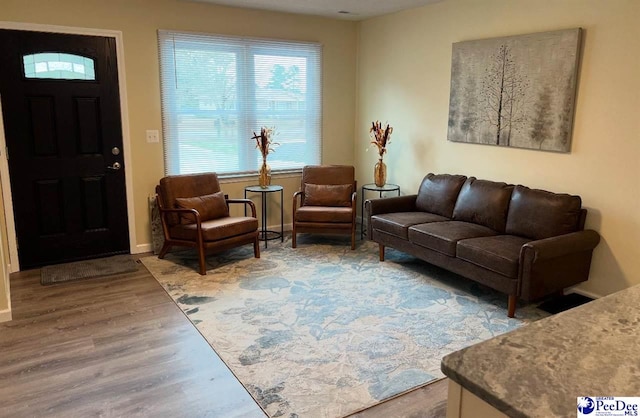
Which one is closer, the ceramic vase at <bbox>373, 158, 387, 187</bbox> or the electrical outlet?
the electrical outlet

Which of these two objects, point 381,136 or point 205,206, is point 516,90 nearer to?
point 381,136

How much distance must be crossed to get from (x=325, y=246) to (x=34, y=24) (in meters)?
3.47

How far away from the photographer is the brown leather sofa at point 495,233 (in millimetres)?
3408

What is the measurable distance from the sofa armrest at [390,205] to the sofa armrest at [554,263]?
1716 millimetres

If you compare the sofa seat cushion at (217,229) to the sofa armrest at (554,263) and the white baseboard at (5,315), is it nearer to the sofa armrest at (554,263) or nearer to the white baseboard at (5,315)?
the white baseboard at (5,315)

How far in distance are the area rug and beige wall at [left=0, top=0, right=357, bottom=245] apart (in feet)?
3.44

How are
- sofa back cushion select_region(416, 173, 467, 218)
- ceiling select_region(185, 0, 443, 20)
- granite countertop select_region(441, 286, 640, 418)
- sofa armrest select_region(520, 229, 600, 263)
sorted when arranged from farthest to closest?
ceiling select_region(185, 0, 443, 20) < sofa back cushion select_region(416, 173, 467, 218) < sofa armrest select_region(520, 229, 600, 263) < granite countertop select_region(441, 286, 640, 418)

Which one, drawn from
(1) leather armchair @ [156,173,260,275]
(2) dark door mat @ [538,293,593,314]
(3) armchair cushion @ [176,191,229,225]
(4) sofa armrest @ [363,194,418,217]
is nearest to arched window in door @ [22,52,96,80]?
(1) leather armchair @ [156,173,260,275]

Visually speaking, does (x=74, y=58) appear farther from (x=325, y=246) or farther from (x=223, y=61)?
(x=325, y=246)

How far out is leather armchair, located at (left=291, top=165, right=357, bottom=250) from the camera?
5.10m

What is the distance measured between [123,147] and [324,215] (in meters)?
2.15

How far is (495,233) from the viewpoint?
409cm

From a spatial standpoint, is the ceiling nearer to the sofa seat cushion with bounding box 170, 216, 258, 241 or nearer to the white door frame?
the white door frame

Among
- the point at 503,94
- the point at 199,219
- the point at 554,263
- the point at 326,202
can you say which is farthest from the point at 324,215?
the point at 554,263
